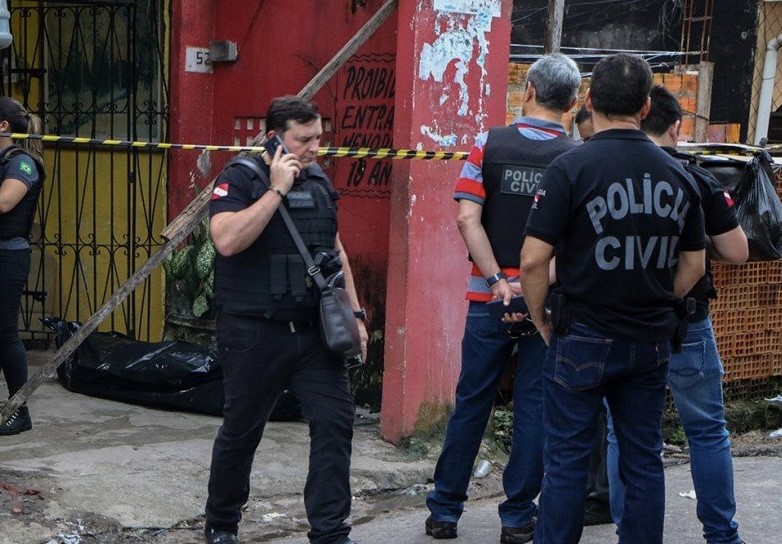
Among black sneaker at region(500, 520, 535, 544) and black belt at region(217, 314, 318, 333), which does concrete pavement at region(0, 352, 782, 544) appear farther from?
black belt at region(217, 314, 318, 333)

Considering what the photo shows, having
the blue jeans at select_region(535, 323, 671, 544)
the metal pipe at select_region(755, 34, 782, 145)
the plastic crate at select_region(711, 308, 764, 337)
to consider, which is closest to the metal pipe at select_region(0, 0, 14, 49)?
the blue jeans at select_region(535, 323, 671, 544)

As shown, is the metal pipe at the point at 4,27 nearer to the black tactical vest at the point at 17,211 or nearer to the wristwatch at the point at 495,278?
the black tactical vest at the point at 17,211

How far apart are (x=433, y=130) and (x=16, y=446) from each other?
270 centimetres

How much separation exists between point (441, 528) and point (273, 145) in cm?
180

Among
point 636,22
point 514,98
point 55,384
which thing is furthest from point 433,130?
point 636,22

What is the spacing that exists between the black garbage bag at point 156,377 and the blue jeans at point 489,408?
1983mm

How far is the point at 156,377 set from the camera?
686 cm

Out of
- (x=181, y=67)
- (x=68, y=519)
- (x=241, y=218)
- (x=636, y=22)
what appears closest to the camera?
(x=241, y=218)

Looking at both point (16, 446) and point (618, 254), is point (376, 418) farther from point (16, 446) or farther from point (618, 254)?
point (618, 254)

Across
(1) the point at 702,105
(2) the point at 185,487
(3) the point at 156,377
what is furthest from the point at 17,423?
(1) the point at 702,105

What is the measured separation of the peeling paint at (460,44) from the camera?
6059 millimetres

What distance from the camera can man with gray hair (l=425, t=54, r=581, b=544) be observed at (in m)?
4.64

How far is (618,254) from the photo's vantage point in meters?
3.64

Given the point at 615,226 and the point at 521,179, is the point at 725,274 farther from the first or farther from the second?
the point at 615,226
